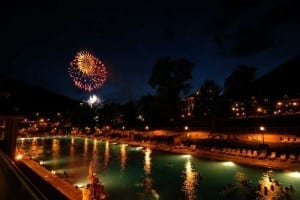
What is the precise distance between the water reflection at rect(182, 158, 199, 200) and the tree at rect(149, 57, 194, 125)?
1159 inches

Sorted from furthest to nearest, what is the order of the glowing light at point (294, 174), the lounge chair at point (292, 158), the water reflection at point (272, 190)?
the lounge chair at point (292, 158)
the glowing light at point (294, 174)
the water reflection at point (272, 190)

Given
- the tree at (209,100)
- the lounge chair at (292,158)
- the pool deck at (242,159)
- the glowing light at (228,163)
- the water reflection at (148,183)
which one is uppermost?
the tree at (209,100)

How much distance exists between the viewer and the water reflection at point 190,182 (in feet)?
55.4

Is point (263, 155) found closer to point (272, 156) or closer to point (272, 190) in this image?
point (272, 156)

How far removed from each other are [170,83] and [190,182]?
36.9 meters

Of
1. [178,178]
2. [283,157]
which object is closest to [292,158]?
[283,157]

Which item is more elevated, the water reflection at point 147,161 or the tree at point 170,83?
the tree at point 170,83

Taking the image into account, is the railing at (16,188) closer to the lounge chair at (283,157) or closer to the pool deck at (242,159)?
the pool deck at (242,159)

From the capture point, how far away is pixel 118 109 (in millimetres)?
79562

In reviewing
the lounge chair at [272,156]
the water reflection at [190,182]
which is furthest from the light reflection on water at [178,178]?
the lounge chair at [272,156]

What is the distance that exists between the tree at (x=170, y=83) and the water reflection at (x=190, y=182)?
2943 cm

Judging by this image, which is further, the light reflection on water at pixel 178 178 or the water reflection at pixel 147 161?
the water reflection at pixel 147 161

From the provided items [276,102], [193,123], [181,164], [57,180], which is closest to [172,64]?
[193,123]

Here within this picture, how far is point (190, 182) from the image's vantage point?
19.7 metres
